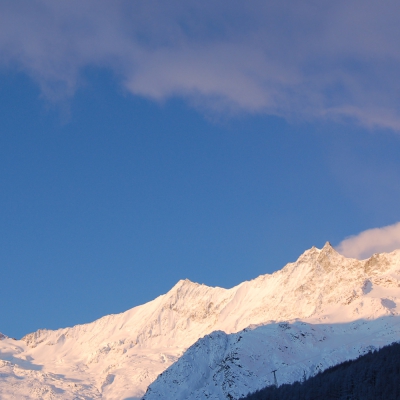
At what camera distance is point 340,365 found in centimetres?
18325

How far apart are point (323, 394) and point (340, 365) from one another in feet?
138

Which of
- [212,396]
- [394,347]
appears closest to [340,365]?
[394,347]

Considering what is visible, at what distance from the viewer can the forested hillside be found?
136250 millimetres

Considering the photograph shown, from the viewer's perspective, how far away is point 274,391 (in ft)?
522

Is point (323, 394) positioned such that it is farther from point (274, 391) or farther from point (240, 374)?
point (240, 374)

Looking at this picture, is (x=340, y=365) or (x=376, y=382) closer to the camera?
(x=376, y=382)

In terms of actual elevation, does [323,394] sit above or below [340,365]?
below

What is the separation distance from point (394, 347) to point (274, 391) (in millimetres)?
32997

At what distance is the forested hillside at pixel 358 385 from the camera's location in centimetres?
13625

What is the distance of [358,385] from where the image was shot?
459ft

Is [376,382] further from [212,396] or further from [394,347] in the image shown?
[212,396]

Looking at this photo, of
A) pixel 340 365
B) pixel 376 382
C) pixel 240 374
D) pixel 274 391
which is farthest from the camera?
pixel 240 374

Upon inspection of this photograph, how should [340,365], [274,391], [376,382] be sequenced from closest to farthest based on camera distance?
[376,382] → [274,391] → [340,365]

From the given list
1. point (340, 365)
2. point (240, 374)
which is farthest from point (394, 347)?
point (240, 374)
